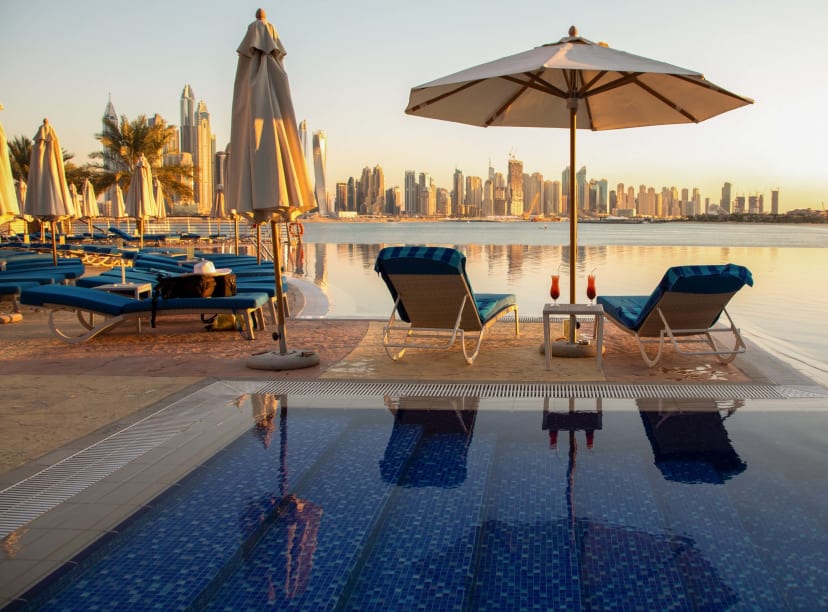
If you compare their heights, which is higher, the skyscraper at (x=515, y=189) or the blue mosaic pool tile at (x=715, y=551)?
the skyscraper at (x=515, y=189)

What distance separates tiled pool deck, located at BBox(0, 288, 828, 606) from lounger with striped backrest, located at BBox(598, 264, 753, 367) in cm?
24

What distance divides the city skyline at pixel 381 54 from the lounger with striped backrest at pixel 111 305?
148cm

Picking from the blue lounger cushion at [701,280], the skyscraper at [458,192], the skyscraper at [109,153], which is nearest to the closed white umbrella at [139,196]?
the blue lounger cushion at [701,280]

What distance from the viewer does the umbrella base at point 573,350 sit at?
5676 millimetres

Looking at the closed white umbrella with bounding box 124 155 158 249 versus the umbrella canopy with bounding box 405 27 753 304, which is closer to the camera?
the umbrella canopy with bounding box 405 27 753 304

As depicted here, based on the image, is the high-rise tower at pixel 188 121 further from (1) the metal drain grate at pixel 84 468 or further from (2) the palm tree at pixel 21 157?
(1) the metal drain grate at pixel 84 468

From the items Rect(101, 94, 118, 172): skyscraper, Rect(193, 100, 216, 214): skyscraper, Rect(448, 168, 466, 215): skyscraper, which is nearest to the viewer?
Rect(101, 94, 118, 172): skyscraper

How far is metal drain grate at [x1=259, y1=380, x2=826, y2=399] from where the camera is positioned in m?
4.40

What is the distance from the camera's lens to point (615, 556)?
2.31 metres

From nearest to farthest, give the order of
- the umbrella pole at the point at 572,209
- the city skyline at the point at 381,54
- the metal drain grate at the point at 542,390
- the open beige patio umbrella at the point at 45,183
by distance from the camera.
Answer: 1. the metal drain grate at the point at 542,390
2. the umbrella pole at the point at 572,209
3. the city skyline at the point at 381,54
4. the open beige patio umbrella at the point at 45,183

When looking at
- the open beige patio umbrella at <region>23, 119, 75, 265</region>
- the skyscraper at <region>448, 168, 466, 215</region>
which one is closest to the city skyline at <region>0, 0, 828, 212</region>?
the open beige patio umbrella at <region>23, 119, 75, 265</region>

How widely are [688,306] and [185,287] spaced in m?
4.30

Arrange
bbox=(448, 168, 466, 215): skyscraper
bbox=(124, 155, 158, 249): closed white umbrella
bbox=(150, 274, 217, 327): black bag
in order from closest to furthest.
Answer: bbox=(150, 274, 217, 327): black bag, bbox=(124, 155, 158, 249): closed white umbrella, bbox=(448, 168, 466, 215): skyscraper

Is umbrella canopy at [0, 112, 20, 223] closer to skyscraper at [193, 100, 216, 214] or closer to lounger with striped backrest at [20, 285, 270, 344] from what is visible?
lounger with striped backrest at [20, 285, 270, 344]
